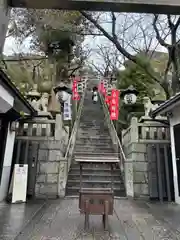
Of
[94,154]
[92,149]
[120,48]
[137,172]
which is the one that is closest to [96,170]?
[94,154]

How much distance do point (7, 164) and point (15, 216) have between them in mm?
2755

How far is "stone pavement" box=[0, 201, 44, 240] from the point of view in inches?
180

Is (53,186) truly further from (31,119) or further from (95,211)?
(95,211)

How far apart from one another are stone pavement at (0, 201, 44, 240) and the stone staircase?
1.85 metres

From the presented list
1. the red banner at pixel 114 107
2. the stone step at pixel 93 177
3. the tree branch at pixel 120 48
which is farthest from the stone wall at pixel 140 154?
the tree branch at pixel 120 48

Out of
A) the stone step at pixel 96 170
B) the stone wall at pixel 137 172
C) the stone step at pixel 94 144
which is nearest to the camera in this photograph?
the stone wall at pixel 137 172

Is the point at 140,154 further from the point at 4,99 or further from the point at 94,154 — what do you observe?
the point at 4,99

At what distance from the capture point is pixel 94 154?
930 cm

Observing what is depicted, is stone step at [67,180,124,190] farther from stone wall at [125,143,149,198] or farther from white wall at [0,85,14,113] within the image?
white wall at [0,85,14,113]

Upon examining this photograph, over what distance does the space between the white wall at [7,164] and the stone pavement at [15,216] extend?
1.90 ft

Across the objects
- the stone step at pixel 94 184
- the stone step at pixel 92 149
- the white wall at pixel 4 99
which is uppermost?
the white wall at pixel 4 99

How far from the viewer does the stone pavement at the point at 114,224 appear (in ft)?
14.7

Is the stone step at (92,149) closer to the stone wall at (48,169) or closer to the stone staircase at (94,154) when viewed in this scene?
the stone staircase at (94,154)

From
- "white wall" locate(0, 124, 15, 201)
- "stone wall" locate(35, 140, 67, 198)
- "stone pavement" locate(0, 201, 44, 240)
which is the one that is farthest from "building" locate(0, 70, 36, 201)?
"stone wall" locate(35, 140, 67, 198)
